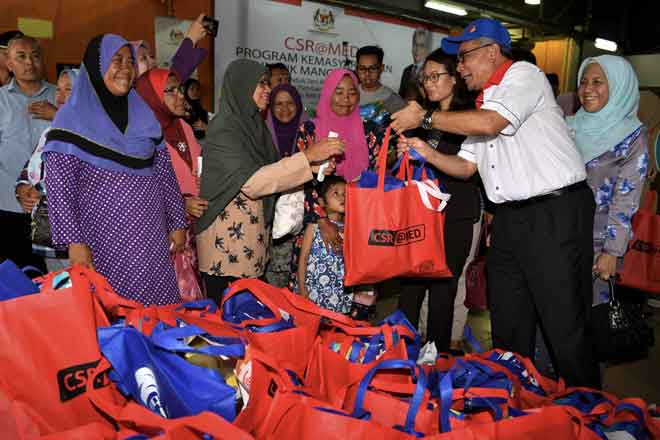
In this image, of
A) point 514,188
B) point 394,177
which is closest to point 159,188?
point 394,177

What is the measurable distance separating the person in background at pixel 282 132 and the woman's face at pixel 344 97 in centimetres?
51

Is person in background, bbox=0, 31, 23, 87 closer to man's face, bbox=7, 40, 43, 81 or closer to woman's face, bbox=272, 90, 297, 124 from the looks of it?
man's face, bbox=7, 40, 43, 81

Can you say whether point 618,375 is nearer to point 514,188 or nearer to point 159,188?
point 514,188

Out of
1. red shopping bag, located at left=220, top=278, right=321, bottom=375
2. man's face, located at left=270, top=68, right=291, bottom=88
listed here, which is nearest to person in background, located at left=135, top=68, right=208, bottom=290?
red shopping bag, located at left=220, top=278, right=321, bottom=375

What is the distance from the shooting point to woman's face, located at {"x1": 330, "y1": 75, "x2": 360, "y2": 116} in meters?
2.97

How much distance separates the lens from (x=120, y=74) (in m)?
2.14

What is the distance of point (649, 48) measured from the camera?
10.4m

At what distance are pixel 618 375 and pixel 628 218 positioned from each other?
131 centimetres

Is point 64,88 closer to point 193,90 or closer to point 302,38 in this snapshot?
point 193,90

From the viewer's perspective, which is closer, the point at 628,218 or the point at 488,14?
the point at 628,218

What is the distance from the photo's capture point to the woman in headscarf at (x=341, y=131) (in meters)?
2.91

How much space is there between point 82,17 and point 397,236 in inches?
153

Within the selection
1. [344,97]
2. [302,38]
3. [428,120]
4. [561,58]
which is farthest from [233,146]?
[561,58]

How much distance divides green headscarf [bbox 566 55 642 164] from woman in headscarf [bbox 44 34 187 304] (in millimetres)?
2018
